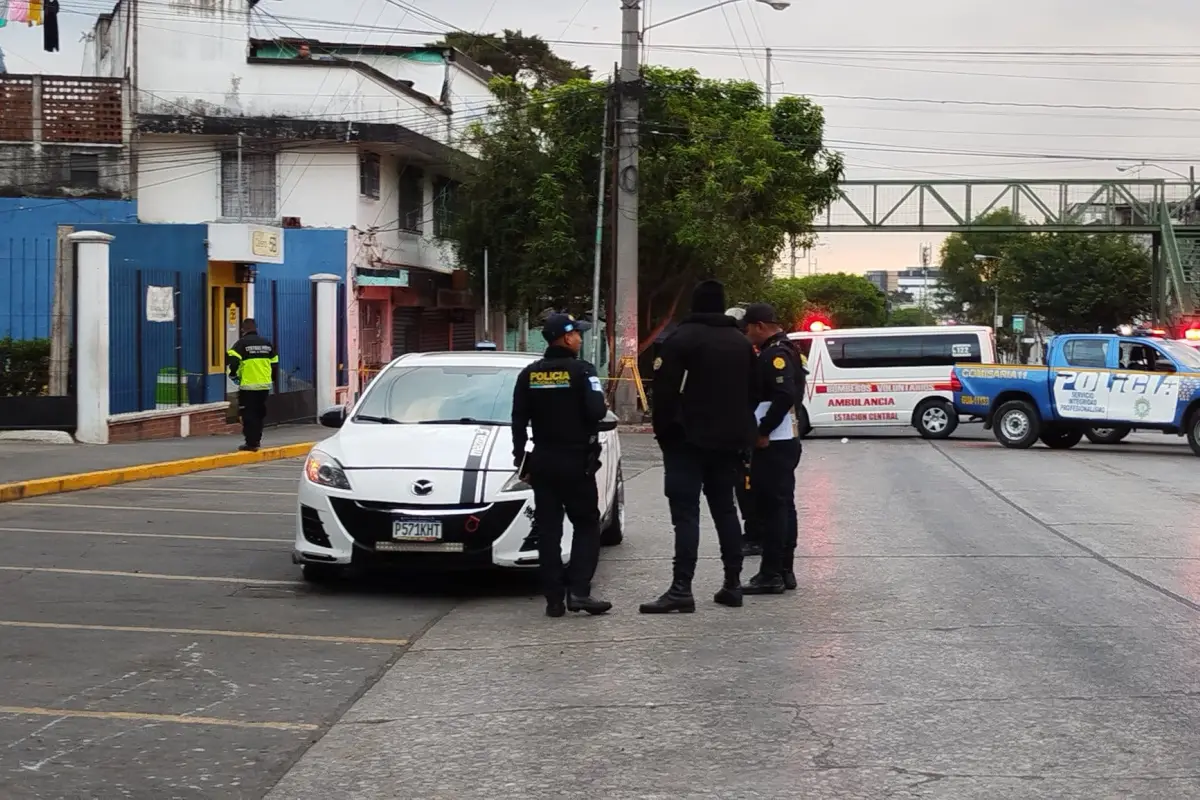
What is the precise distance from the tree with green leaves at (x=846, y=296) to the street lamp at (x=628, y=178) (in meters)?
78.0

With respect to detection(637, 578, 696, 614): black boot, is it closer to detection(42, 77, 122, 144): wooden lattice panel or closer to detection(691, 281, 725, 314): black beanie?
detection(691, 281, 725, 314): black beanie

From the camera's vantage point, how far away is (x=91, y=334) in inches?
769

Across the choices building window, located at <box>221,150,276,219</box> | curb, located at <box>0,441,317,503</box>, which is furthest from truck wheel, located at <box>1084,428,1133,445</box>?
building window, located at <box>221,150,276,219</box>

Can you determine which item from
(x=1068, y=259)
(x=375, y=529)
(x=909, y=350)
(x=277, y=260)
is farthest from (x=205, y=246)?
(x=1068, y=259)

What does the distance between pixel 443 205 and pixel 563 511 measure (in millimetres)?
31871

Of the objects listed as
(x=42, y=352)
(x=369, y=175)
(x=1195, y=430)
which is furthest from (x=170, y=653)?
(x=369, y=175)

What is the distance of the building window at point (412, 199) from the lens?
3678 centimetres

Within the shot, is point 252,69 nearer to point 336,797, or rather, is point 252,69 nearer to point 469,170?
point 469,170

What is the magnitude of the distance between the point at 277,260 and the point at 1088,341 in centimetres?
1511

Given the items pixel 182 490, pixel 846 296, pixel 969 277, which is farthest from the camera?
pixel 846 296

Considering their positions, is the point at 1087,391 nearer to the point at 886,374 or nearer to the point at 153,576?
the point at 886,374

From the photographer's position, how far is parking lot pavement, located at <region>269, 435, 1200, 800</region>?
5.47 m

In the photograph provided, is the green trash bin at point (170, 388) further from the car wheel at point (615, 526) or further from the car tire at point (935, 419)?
the car tire at point (935, 419)

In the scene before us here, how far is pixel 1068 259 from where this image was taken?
203 ft
